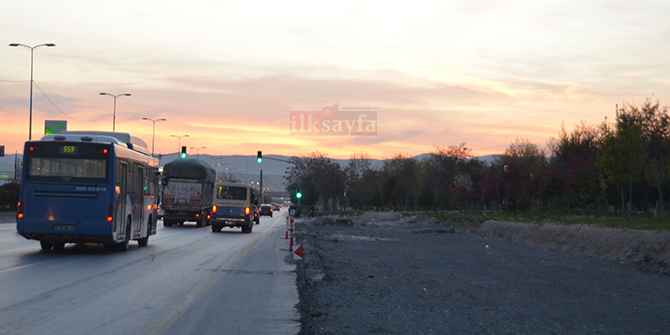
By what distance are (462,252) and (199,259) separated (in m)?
12.0

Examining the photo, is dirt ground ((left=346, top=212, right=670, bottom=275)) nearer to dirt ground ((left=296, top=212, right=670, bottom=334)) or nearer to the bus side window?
dirt ground ((left=296, top=212, right=670, bottom=334))

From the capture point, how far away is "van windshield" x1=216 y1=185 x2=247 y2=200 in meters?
36.8

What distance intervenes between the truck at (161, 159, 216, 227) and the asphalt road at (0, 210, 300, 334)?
72.9 ft

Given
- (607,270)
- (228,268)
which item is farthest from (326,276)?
(607,270)

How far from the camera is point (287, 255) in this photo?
20.6 m

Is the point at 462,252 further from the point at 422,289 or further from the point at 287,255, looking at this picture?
the point at 422,289

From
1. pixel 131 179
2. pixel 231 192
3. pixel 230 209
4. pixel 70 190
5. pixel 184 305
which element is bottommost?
pixel 184 305

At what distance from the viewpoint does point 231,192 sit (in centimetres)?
3706

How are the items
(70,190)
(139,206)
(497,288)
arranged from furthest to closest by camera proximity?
(139,206)
(70,190)
(497,288)

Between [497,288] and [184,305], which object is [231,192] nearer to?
[497,288]

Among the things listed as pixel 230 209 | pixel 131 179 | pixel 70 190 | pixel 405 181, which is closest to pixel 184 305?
pixel 70 190

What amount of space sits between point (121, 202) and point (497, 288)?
1154 centimetres

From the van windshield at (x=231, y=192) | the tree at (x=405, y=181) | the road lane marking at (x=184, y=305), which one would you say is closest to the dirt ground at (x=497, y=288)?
the road lane marking at (x=184, y=305)

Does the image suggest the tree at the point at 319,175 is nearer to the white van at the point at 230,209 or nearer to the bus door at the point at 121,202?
the white van at the point at 230,209
